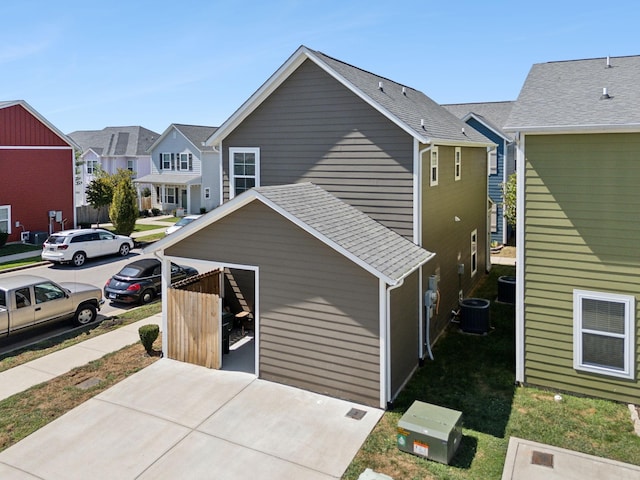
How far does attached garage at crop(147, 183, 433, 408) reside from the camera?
10336 millimetres

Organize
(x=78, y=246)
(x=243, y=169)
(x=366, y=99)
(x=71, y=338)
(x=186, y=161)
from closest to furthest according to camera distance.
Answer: (x=366, y=99)
(x=71, y=338)
(x=243, y=169)
(x=78, y=246)
(x=186, y=161)

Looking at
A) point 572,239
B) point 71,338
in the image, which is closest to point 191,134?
point 71,338

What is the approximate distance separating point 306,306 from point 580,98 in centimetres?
746

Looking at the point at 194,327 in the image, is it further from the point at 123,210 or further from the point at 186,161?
the point at 186,161

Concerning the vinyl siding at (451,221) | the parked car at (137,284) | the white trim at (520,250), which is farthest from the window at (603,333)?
the parked car at (137,284)

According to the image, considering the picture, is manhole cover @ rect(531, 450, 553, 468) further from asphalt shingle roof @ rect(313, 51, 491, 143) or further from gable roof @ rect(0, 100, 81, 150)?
gable roof @ rect(0, 100, 81, 150)

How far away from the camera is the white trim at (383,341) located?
33.2 ft

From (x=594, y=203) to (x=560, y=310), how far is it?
2.31 metres

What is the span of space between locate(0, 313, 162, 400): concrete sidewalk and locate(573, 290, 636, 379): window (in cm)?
1104

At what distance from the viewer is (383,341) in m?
10.2

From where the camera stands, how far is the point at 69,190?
31672 mm

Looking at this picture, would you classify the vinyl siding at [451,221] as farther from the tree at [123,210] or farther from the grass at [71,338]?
the tree at [123,210]

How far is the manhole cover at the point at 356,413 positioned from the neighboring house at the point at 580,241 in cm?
375

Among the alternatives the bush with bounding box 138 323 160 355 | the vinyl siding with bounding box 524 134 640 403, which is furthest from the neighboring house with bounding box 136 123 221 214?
the vinyl siding with bounding box 524 134 640 403
